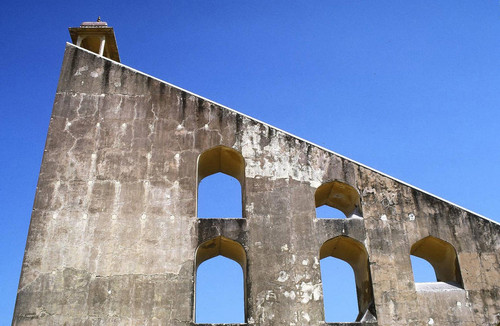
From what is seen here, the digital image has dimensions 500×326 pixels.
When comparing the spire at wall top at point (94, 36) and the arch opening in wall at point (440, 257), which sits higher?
the spire at wall top at point (94, 36)

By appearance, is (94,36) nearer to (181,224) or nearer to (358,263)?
(181,224)

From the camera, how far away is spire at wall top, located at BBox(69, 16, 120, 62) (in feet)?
47.0

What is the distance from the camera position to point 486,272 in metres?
11.8

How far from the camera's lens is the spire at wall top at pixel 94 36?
47.0 feet

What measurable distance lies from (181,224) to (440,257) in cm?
568

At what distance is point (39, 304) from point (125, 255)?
5.92 feet

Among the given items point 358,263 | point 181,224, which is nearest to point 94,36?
point 181,224

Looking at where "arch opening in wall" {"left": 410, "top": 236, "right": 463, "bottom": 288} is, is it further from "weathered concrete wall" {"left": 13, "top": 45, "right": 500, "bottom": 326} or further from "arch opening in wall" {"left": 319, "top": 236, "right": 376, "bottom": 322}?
"arch opening in wall" {"left": 319, "top": 236, "right": 376, "bottom": 322}

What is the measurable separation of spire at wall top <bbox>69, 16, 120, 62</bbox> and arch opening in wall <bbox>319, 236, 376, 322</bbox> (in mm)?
7418

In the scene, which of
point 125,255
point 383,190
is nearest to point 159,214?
point 125,255

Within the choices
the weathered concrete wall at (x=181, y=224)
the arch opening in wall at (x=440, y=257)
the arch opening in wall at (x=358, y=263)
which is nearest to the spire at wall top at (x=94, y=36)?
the weathered concrete wall at (x=181, y=224)

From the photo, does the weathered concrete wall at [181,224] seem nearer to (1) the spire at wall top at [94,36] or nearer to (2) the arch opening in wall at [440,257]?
(2) the arch opening in wall at [440,257]

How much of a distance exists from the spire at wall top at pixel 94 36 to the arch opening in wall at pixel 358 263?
742 cm

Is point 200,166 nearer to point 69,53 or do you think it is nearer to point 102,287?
point 102,287
